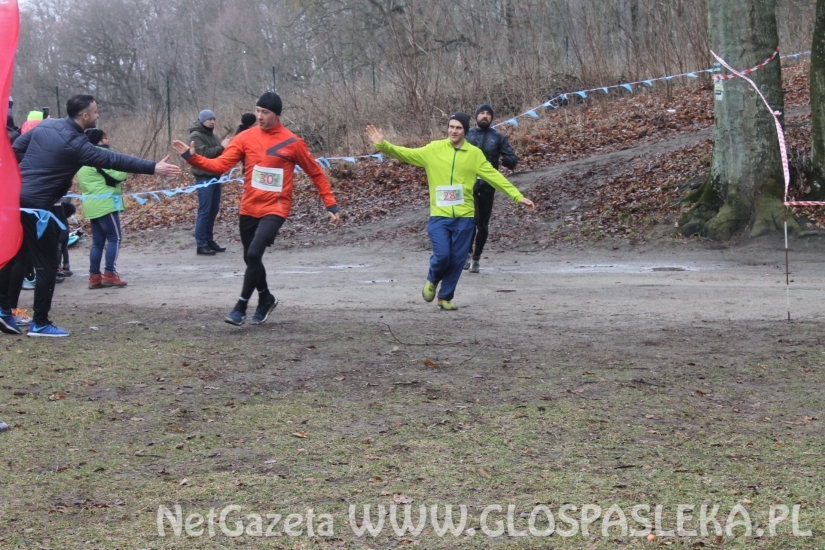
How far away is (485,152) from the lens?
12523 mm

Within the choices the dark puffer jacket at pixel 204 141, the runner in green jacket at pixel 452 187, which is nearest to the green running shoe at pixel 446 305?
the runner in green jacket at pixel 452 187

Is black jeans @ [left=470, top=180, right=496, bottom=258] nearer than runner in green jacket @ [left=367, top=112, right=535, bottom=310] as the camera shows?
No

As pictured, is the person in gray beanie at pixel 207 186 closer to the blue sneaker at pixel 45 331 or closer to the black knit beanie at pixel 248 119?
the black knit beanie at pixel 248 119

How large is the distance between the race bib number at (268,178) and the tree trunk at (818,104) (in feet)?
28.0

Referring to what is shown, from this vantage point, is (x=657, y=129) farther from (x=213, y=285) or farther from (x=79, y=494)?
(x=79, y=494)

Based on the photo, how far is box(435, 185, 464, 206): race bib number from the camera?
1002 cm

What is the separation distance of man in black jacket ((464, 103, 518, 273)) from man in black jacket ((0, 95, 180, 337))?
499 cm

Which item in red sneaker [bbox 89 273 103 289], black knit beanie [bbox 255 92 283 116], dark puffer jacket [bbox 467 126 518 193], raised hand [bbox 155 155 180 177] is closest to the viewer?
raised hand [bbox 155 155 180 177]

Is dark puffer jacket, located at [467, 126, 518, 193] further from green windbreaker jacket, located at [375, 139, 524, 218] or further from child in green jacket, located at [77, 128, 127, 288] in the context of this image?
child in green jacket, located at [77, 128, 127, 288]

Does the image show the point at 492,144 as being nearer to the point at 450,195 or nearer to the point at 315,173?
the point at 450,195

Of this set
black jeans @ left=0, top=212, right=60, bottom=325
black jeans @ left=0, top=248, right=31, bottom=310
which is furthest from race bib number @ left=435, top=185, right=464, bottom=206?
black jeans @ left=0, top=248, right=31, bottom=310

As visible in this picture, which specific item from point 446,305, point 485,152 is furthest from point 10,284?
point 485,152

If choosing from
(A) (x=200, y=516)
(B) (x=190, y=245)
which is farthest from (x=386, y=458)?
(B) (x=190, y=245)

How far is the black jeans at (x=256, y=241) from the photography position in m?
8.96
